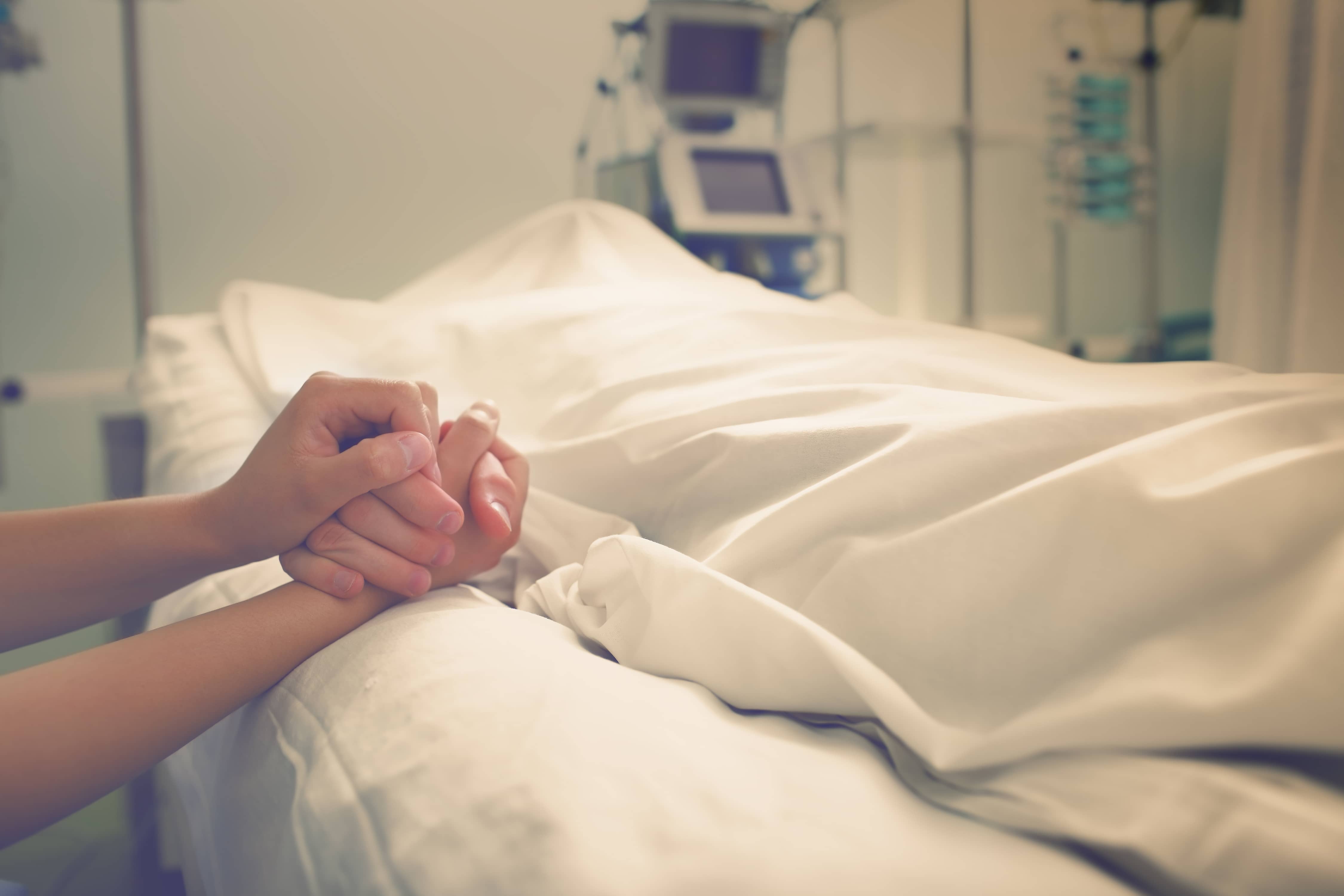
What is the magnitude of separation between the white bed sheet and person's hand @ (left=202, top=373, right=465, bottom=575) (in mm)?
93

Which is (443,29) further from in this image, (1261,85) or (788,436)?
(788,436)

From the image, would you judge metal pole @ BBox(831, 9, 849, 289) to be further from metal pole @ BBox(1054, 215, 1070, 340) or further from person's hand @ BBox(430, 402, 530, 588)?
person's hand @ BBox(430, 402, 530, 588)

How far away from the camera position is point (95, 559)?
0.50 metres

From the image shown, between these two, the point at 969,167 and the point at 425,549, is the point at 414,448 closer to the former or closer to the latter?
the point at 425,549

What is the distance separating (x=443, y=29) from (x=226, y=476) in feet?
6.25

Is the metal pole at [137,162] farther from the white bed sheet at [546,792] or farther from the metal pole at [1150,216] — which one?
the metal pole at [1150,216]

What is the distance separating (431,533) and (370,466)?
0.05m

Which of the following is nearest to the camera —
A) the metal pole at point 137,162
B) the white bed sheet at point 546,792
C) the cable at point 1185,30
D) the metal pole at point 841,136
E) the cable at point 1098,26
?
the white bed sheet at point 546,792

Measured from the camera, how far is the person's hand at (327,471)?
1.60ft

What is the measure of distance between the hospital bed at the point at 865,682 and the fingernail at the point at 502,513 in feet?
0.14

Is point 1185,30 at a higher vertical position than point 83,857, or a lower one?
higher

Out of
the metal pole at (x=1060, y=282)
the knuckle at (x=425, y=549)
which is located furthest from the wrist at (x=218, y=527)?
the metal pole at (x=1060, y=282)

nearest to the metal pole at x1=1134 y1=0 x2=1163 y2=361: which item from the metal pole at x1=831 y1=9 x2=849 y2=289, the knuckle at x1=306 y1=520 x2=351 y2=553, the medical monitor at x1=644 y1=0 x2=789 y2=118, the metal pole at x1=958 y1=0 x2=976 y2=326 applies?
the metal pole at x1=958 y1=0 x2=976 y2=326

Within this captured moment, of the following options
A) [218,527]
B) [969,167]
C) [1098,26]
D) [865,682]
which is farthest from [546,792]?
[1098,26]
